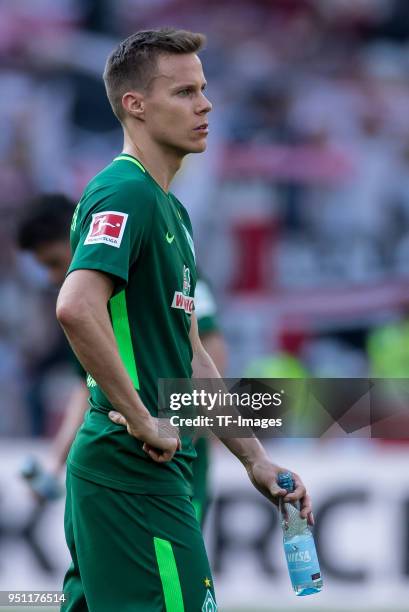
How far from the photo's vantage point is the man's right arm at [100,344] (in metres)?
3.05

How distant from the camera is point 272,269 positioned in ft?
Answer: 34.4

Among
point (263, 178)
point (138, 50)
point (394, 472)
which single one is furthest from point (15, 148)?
point (138, 50)

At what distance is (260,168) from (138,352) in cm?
770

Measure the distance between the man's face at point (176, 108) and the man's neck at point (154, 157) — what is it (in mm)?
23

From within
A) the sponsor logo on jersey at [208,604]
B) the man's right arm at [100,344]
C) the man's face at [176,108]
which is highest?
→ the man's face at [176,108]

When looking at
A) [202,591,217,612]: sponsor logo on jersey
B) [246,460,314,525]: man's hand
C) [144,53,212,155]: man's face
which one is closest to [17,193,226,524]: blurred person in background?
[246,460,314,525]: man's hand

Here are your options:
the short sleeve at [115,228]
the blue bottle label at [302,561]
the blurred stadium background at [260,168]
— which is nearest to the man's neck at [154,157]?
the short sleeve at [115,228]

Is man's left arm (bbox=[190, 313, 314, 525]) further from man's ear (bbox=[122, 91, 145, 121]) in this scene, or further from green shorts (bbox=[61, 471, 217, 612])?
man's ear (bbox=[122, 91, 145, 121])

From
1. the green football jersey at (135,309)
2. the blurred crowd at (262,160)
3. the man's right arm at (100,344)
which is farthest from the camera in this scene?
the blurred crowd at (262,160)

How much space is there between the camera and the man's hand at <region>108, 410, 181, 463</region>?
10.2 ft

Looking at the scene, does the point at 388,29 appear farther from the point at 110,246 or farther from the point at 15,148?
the point at 110,246

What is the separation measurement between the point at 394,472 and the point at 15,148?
5.09 m

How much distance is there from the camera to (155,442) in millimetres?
3117

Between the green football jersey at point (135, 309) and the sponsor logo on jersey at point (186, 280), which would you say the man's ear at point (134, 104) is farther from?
the sponsor logo on jersey at point (186, 280)
